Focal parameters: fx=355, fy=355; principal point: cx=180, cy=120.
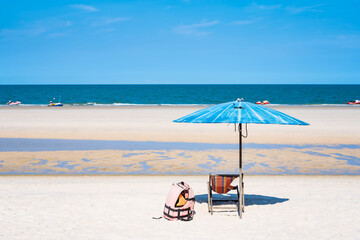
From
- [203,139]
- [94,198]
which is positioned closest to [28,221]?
[94,198]

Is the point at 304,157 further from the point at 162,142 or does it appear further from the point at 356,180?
the point at 162,142

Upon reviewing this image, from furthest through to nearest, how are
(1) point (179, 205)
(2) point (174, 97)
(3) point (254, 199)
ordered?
1. (2) point (174, 97)
2. (3) point (254, 199)
3. (1) point (179, 205)

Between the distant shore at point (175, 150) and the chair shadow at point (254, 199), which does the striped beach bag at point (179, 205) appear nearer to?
the chair shadow at point (254, 199)

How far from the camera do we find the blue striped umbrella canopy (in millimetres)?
6551

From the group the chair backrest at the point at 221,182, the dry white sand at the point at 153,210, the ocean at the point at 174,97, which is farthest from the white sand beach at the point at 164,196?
the ocean at the point at 174,97

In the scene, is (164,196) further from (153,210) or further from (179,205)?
(179,205)

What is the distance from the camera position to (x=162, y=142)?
16.6 m

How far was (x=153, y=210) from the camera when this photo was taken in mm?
7180

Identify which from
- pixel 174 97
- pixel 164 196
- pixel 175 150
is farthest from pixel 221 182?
pixel 174 97

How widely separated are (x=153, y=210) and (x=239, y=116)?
2570 mm

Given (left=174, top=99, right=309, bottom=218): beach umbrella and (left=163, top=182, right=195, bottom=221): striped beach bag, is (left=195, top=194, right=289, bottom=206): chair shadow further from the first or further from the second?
(left=163, top=182, right=195, bottom=221): striped beach bag

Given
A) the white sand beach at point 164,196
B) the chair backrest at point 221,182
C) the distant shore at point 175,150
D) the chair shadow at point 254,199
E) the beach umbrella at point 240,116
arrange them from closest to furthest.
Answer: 1. the white sand beach at point 164,196
2. the beach umbrella at point 240,116
3. the chair backrest at point 221,182
4. the chair shadow at point 254,199
5. the distant shore at point 175,150

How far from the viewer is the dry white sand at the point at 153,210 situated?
19.7 ft

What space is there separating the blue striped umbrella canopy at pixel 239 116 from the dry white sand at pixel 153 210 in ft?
6.14
